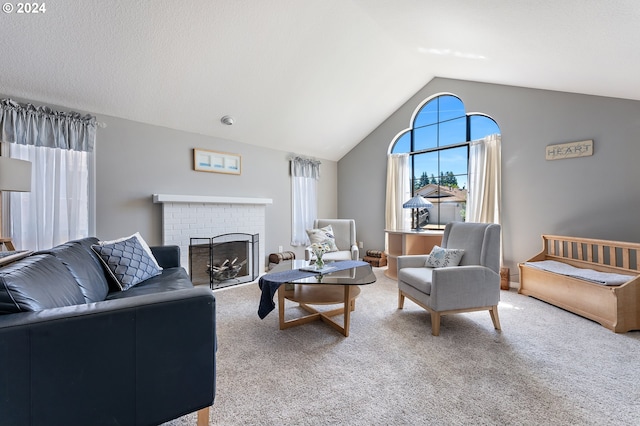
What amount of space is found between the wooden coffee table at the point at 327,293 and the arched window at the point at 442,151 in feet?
7.70

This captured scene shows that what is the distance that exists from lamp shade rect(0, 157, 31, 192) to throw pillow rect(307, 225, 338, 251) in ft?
10.2

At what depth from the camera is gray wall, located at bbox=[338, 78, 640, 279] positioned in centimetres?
286

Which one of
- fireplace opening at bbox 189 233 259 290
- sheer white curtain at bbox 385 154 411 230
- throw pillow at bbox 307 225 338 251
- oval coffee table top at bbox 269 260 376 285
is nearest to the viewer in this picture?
oval coffee table top at bbox 269 260 376 285

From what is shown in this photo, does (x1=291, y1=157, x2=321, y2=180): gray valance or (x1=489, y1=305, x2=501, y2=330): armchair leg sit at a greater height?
(x1=291, y1=157, x2=321, y2=180): gray valance

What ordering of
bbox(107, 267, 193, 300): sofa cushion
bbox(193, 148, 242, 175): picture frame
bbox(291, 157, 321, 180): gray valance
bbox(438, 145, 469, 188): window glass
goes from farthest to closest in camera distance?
bbox(291, 157, 321, 180): gray valance
bbox(438, 145, 469, 188): window glass
bbox(193, 148, 242, 175): picture frame
bbox(107, 267, 193, 300): sofa cushion

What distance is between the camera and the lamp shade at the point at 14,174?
210cm

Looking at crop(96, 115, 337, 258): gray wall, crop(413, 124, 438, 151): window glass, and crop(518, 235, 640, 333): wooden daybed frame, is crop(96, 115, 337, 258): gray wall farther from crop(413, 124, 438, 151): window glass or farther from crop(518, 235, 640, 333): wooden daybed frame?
crop(518, 235, 640, 333): wooden daybed frame

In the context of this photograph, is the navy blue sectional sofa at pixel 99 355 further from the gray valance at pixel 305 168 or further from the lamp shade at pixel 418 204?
the gray valance at pixel 305 168

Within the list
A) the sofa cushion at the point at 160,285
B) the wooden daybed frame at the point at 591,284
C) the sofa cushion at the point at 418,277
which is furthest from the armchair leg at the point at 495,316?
the sofa cushion at the point at 160,285

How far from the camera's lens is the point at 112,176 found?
322cm

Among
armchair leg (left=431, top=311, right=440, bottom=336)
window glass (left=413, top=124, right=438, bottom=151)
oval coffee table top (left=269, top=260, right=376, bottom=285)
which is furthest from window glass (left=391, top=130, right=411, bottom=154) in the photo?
armchair leg (left=431, top=311, right=440, bottom=336)

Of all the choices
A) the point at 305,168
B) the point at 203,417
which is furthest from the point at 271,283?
the point at 305,168

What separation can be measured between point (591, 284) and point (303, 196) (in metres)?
3.99

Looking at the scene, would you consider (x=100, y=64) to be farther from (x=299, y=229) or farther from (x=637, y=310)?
(x=637, y=310)
